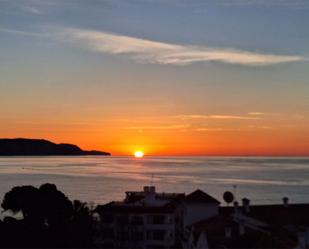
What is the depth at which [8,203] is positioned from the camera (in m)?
47.6

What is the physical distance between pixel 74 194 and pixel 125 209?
228 ft

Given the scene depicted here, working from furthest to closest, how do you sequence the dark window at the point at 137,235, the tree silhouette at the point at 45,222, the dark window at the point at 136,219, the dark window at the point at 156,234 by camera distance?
the dark window at the point at 156,234 < the dark window at the point at 136,219 < the dark window at the point at 137,235 < the tree silhouette at the point at 45,222

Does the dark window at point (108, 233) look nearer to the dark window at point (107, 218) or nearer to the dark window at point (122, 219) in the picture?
the dark window at point (107, 218)

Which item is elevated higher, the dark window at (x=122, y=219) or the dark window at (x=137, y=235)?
the dark window at (x=122, y=219)

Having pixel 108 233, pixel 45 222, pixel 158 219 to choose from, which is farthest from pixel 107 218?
pixel 45 222

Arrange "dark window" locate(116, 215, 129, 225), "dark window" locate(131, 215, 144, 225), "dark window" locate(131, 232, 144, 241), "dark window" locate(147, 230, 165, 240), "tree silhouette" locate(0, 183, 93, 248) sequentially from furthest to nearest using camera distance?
1. "dark window" locate(147, 230, 165, 240)
2. "dark window" locate(131, 215, 144, 225)
3. "dark window" locate(116, 215, 129, 225)
4. "dark window" locate(131, 232, 144, 241)
5. "tree silhouette" locate(0, 183, 93, 248)

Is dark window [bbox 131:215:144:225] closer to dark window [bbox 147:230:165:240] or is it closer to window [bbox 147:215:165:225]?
window [bbox 147:215:165:225]

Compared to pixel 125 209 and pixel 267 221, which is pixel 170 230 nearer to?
pixel 125 209

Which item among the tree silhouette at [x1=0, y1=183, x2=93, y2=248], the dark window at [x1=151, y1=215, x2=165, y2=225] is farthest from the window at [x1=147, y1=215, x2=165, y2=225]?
the tree silhouette at [x1=0, y1=183, x2=93, y2=248]

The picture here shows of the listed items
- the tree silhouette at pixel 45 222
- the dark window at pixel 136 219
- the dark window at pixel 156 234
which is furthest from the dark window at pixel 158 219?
the tree silhouette at pixel 45 222

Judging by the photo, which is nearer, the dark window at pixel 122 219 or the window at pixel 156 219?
the dark window at pixel 122 219

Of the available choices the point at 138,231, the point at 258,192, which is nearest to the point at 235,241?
the point at 138,231

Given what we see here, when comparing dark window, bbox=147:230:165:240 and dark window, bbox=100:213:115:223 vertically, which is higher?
dark window, bbox=100:213:115:223

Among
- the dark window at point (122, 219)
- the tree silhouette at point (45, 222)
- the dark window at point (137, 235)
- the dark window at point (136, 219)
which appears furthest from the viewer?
the dark window at point (136, 219)
